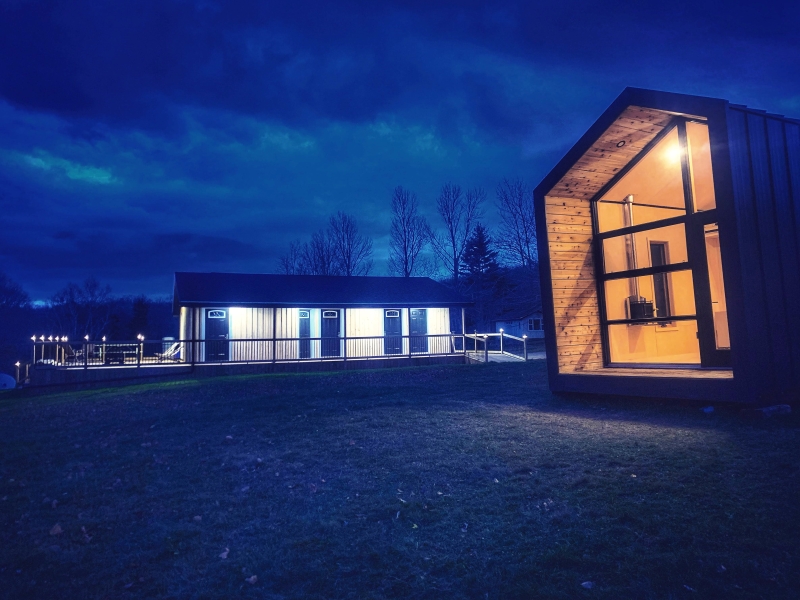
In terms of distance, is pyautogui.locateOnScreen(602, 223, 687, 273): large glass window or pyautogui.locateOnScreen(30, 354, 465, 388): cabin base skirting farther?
pyautogui.locateOnScreen(30, 354, 465, 388): cabin base skirting

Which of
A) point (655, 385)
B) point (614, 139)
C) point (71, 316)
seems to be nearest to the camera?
point (655, 385)

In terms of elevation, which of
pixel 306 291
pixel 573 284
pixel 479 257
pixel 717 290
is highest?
pixel 479 257

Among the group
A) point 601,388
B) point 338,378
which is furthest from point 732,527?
point 338,378

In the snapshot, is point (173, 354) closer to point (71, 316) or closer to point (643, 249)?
point (643, 249)

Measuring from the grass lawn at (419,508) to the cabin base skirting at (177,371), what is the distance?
32.2ft

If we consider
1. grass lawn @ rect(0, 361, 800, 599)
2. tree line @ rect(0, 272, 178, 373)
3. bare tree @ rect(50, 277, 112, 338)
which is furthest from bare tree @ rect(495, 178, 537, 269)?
bare tree @ rect(50, 277, 112, 338)

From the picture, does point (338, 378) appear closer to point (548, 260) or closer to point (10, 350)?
point (548, 260)

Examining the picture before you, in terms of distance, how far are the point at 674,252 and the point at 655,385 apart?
3992 millimetres

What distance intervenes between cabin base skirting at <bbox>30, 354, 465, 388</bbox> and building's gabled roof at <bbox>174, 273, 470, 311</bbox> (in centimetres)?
294

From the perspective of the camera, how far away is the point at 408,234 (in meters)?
38.9

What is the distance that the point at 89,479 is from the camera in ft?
17.1

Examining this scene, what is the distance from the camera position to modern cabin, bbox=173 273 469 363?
19562mm

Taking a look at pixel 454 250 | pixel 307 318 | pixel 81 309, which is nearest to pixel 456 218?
pixel 454 250

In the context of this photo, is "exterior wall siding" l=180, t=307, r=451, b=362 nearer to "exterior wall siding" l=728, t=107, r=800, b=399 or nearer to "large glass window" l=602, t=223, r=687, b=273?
"large glass window" l=602, t=223, r=687, b=273
